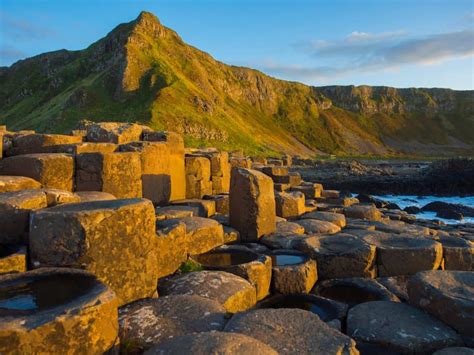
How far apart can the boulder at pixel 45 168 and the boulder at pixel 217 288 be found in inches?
125

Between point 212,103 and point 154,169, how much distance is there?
72.0m

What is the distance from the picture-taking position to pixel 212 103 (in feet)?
265

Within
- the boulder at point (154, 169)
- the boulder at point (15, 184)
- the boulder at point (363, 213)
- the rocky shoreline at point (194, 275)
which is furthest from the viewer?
the boulder at point (363, 213)

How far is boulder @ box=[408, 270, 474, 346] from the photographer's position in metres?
4.86

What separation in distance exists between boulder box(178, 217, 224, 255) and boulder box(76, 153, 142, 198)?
4.80ft

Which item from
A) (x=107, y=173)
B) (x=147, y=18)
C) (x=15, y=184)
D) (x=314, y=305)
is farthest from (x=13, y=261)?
(x=147, y=18)

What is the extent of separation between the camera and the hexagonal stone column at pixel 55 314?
10.5 ft

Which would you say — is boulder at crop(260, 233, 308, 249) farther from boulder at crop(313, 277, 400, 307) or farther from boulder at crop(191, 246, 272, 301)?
boulder at crop(313, 277, 400, 307)

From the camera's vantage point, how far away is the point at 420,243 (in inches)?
311

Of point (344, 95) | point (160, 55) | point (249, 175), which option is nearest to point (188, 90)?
point (160, 55)

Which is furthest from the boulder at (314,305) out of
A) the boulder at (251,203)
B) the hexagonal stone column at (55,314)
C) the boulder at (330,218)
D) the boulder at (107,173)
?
the boulder at (330,218)

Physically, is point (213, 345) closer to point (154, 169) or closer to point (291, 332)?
point (291, 332)

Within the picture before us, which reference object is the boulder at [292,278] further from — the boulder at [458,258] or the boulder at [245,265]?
the boulder at [458,258]

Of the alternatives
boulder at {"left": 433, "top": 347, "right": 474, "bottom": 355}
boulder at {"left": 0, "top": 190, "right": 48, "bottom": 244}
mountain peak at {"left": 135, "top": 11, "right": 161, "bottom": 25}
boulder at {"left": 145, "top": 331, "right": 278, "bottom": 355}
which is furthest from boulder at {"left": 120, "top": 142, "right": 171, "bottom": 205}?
mountain peak at {"left": 135, "top": 11, "right": 161, "bottom": 25}
